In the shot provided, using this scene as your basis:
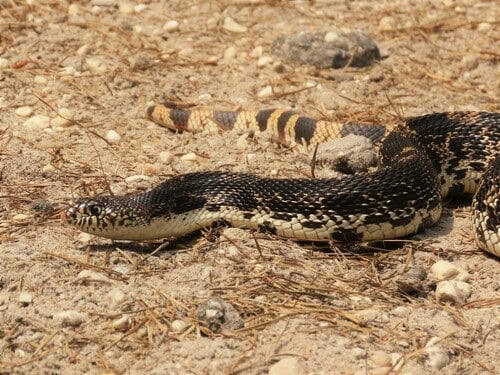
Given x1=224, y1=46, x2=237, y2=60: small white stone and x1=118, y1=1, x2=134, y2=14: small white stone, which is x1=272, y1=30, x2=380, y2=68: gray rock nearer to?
x1=224, y1=46, x2=237, y2=60: small white stone

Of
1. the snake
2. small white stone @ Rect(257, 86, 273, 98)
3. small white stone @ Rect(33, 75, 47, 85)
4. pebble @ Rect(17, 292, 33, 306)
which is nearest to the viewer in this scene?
pebble @ Rect(17, 292, 33, 306)

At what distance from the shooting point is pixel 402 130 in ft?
26.4

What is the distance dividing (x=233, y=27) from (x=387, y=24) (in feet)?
6.42

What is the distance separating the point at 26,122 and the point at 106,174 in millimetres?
1401

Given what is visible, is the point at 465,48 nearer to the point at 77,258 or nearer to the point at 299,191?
the point at 299,191

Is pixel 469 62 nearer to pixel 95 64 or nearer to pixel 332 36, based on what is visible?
pixel 332 36

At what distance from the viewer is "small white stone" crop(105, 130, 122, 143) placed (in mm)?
8680

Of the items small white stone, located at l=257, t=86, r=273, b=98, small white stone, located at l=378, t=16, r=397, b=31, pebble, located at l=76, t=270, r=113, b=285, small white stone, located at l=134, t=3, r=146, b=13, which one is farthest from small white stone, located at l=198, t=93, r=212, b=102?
pebble, located at l=76, t=270, r=113, b=285

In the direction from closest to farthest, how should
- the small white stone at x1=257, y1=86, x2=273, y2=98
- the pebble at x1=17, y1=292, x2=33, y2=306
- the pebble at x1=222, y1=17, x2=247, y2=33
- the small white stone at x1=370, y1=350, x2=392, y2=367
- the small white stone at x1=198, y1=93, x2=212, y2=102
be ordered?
the small white stone at x1=370, y1=350, x2=392, y2=367
the pebble at x1=17, y1=292, x2=33, y2=306
the small white stone at x1=198, y1=93, x2=212, y2=102
the small white stone at x1=257, y1=86, x2=273, y2=98
the pebble at x1=222, y1=17, x2=247, y2=33

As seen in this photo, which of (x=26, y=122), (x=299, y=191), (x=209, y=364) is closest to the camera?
(x=209, y=364)

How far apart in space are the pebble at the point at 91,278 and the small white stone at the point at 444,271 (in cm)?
231

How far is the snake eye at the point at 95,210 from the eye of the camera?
21.8ft

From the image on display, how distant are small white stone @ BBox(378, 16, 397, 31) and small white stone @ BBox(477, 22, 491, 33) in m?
1.05

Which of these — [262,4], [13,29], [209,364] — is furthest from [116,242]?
[262,4]
